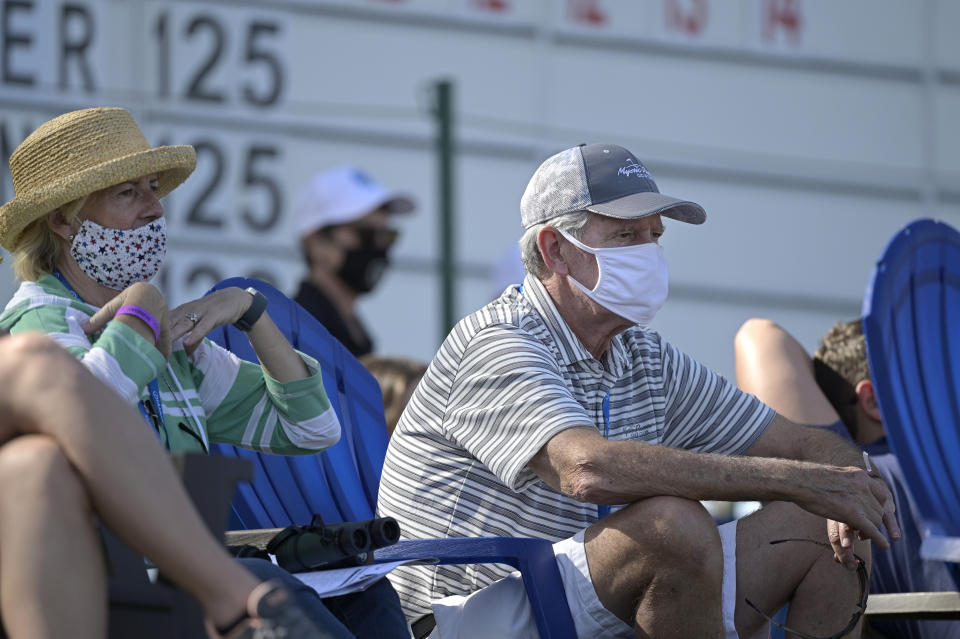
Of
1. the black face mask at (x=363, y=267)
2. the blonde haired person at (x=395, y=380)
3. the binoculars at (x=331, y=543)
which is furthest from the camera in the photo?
the black face mask at (x=363, y=267)

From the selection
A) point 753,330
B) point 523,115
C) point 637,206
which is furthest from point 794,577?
point 523,115

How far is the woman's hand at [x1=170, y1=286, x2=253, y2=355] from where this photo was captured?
11.3 ft

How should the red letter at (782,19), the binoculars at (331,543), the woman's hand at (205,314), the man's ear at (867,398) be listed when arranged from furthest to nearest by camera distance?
1. the red letter at (782,19)
2. the man's ear at (867,398)
3. the woman's hand at (205,314)
4. the binoculars at (331,543)

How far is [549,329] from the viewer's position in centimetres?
379

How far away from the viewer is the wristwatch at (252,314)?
3.66 meters

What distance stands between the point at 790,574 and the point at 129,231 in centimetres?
161

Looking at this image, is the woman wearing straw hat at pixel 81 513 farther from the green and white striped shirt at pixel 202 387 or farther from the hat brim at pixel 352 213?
the hat brim at pixel 352 213

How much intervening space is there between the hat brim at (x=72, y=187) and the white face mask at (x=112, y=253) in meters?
0.09

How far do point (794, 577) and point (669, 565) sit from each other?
463 millimetres

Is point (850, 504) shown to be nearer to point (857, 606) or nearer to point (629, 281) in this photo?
point (857, 606)

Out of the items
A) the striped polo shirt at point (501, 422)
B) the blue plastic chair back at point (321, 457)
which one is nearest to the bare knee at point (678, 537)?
the striped polo shirt at point (501, 422)

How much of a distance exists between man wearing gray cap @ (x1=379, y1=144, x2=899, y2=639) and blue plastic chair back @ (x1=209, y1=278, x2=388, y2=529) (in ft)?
0.63

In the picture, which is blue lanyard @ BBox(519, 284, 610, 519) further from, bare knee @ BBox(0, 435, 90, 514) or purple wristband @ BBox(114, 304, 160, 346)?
bare knee @ BBox(0, 435, 90, 514)

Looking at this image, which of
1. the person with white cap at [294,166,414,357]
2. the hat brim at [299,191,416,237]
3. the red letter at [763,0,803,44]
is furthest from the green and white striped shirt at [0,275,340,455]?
the red letter at [763,0,803,44]
